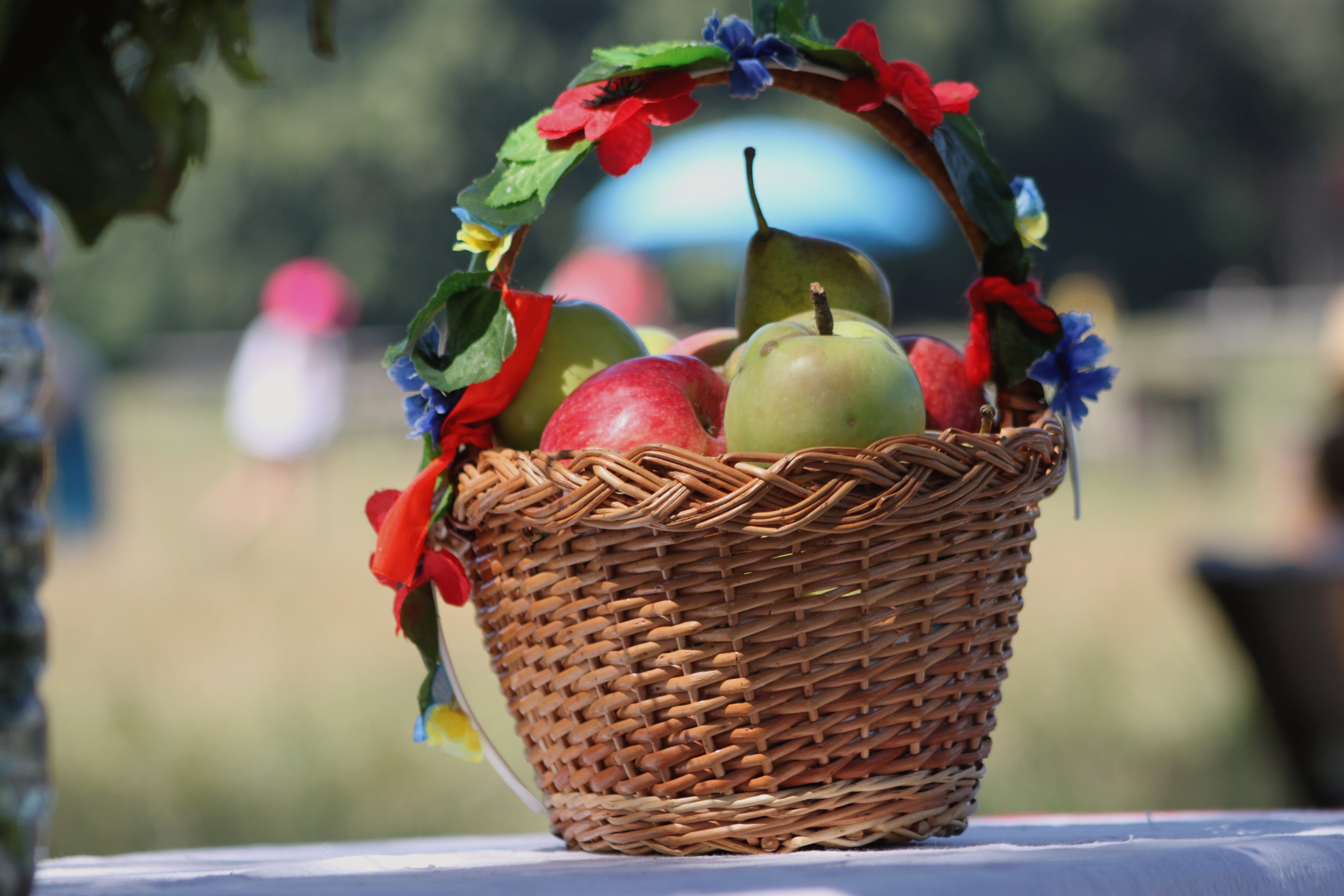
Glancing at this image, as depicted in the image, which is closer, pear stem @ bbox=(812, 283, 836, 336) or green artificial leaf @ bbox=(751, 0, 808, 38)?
pear stem @ bbox=(812, 283, 836, 336)

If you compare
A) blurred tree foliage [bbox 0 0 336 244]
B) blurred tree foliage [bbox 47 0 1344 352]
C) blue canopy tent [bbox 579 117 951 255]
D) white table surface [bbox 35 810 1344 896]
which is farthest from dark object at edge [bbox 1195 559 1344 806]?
blurred tree foliage [bbox 47 0 1344 352]

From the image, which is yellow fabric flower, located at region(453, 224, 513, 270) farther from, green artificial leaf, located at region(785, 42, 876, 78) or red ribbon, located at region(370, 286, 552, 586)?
green artificial leaf, located at region(785, 42, 876, 78)

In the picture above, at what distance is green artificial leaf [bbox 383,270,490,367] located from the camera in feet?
3.30

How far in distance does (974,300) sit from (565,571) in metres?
0.44

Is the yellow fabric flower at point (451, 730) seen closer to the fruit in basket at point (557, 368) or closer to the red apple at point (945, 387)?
the fruit in basket at point (557, 368)

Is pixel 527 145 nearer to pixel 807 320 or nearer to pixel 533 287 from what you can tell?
pixel 807 320

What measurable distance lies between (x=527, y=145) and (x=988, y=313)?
423mm

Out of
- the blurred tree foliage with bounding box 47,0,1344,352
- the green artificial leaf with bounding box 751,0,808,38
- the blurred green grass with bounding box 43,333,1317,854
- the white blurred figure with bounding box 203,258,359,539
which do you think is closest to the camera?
the green artificial leaf with bounding box 751,0,808,38

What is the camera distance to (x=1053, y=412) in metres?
1.07

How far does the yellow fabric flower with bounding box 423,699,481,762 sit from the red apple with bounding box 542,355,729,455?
0.85ft

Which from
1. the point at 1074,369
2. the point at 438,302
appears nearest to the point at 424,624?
the point at 438,302

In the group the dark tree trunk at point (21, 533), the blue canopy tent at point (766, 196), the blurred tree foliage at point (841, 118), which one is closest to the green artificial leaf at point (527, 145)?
the dark tree trunk at point (21, 533)

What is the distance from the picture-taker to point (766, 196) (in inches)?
314

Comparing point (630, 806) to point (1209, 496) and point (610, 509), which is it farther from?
point (1209, 496)
